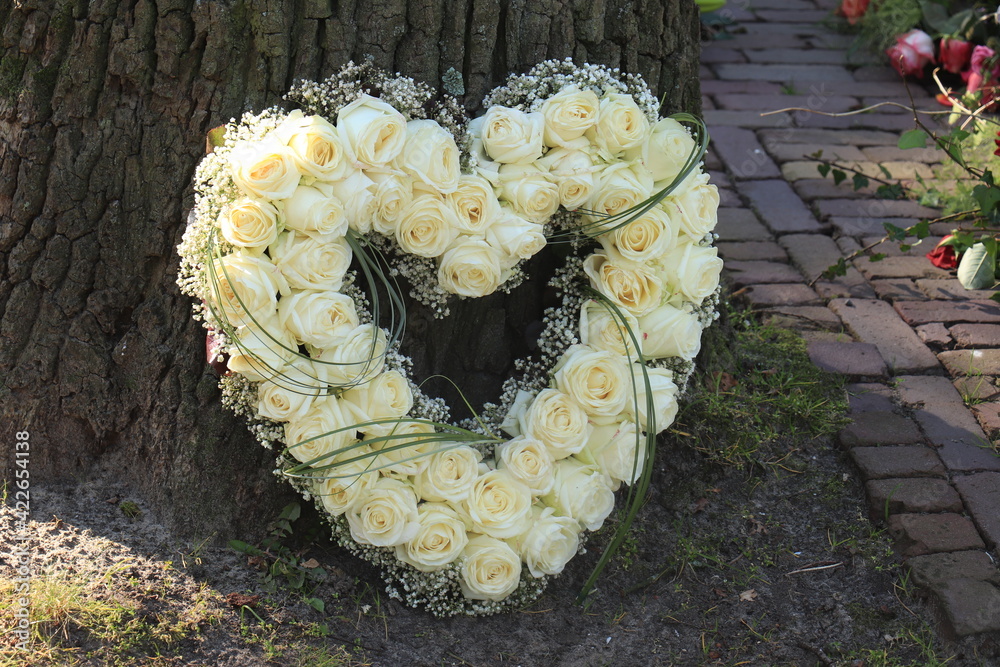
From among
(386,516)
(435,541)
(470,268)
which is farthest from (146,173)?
(435,541)

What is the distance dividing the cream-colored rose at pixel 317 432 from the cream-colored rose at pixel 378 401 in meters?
0.04

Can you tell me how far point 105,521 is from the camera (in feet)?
6.98

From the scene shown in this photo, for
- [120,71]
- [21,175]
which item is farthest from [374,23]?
[21,175]

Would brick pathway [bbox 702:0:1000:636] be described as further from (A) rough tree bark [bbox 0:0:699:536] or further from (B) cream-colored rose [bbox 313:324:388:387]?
(B) cream-colored rose [bbox 313:324:388:387]

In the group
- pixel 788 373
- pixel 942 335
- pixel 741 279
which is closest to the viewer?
pixel 788 373

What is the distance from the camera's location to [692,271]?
2.14 meters

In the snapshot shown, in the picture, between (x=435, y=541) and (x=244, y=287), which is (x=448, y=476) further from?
(x=244, y=287)

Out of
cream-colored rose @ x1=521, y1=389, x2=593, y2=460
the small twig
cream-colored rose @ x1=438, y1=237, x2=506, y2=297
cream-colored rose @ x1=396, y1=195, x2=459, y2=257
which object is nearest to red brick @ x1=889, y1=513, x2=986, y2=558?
the small twig

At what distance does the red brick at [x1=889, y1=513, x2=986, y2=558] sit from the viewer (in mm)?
2268

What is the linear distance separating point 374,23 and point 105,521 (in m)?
1.26

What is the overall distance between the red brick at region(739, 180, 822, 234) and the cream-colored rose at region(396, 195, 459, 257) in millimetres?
2143

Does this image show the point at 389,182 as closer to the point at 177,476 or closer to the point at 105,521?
the point at 177,476

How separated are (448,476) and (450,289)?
0.39 m

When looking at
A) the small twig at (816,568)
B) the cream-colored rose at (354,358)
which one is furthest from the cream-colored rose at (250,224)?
the small twig at (816,568)
